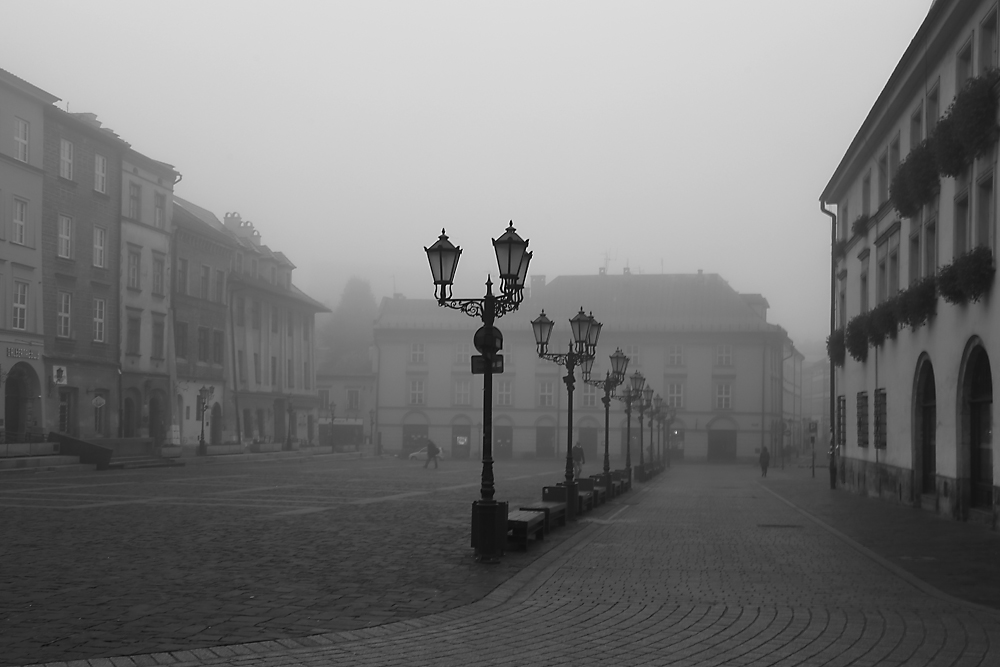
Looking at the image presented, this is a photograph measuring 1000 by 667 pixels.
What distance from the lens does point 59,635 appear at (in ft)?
29.1

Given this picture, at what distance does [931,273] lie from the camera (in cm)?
2527

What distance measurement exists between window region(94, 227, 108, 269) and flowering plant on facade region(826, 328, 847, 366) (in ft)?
108

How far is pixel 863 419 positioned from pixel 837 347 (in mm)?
3694

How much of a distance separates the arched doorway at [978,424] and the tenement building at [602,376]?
208 feet

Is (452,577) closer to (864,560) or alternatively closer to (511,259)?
(511,259)

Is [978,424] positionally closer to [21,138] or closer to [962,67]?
[962,67]

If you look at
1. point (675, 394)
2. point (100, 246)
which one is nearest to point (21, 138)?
point (100, 246)

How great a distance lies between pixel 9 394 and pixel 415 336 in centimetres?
4885

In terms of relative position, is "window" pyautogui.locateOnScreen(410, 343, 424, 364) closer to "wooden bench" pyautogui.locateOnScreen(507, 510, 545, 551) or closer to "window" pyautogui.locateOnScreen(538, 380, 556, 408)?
"window" pyautogui.locateOnScreen(538, 380, 556, 408)

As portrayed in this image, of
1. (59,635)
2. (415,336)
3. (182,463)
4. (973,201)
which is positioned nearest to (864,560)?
(973,201)

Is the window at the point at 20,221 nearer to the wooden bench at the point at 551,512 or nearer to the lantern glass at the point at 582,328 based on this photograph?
the lantern glass at the point at 582,328

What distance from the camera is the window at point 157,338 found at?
58.1 metres

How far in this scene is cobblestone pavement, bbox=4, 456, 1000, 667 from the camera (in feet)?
27.8

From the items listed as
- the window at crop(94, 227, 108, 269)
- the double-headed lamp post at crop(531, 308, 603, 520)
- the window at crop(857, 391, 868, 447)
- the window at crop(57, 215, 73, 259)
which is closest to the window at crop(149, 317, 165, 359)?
the window at crop(94, 227, 108, 269)
